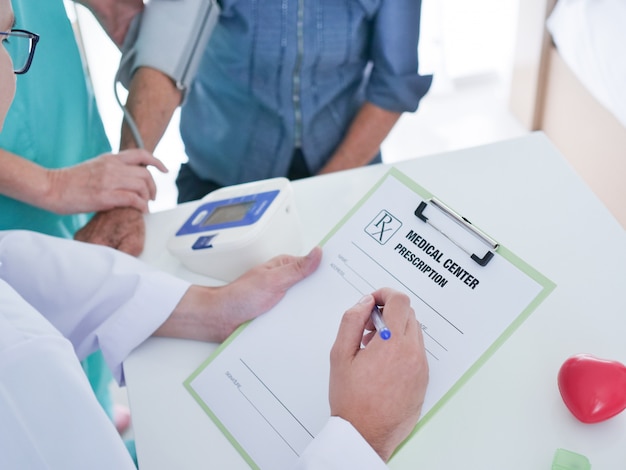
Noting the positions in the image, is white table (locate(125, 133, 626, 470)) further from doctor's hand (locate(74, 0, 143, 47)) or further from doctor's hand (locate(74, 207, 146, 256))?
doctor's hand (locate(74, 0, 143, 47))

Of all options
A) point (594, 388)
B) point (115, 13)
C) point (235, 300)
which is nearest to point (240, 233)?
point (235, 300)

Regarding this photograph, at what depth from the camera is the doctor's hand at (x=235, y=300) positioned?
2.63ft

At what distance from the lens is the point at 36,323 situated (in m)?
0.61

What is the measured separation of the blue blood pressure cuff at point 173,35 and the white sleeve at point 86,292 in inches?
17.2

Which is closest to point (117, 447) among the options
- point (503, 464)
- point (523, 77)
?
point (503, 464)

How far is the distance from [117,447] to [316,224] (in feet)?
1.46

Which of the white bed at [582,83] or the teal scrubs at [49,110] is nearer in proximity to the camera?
the teal scrubs at [49,110]

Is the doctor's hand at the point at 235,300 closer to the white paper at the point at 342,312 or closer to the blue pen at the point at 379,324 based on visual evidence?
the white paper at the point at 342,312

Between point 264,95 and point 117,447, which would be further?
point 264,95

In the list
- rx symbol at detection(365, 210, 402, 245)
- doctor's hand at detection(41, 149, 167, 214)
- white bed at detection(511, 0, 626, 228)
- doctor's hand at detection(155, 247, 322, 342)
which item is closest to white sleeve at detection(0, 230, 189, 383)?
doctor's hand at detection(155, 247, 322, 342)

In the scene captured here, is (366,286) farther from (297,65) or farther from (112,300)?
(297,65)

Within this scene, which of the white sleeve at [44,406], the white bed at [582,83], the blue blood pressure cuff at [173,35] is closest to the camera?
the white sleeve at [44,406]

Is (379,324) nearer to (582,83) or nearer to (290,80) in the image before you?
(290,80)

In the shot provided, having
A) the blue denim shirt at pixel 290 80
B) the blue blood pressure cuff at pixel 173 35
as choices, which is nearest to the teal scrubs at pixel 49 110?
the blue blood pressure cuff at pixel 173 35
